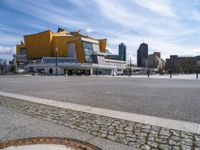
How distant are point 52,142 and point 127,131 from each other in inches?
79.7

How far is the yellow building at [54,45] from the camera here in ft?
402

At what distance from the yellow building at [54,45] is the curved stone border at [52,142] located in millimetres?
116556

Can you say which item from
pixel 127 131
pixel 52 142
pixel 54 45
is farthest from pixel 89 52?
pixel 52 142

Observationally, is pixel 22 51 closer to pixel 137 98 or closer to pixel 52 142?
pixel 137 98

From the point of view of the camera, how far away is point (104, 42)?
5837 inches

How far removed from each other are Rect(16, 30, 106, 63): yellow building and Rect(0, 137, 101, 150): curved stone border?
4589 inches

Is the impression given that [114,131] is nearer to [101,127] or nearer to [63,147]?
[101,127]

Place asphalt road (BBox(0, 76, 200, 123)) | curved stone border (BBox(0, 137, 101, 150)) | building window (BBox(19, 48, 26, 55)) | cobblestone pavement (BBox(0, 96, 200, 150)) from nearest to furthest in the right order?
curved stone border (BBox(0, 137, 101, 150)) → cobblestone pavement (BBox(0, 96, 200, 150)) → asphalt road (BBox(0, 76, 200, 123)) → building window (BBox(19, 48, 26, 55))

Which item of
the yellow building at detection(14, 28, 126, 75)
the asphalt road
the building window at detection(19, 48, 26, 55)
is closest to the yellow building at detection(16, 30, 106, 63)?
the yellow building at detection(14, 28, 126, 75)

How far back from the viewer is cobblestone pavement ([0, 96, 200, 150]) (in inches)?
193

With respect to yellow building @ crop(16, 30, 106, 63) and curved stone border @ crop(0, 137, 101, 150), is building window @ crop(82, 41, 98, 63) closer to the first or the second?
yellow building @ crop(16, 30, 106, 63)

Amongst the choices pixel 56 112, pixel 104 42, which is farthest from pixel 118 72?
pixel 56 112

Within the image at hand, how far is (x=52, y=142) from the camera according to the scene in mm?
4965

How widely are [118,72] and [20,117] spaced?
438ft
